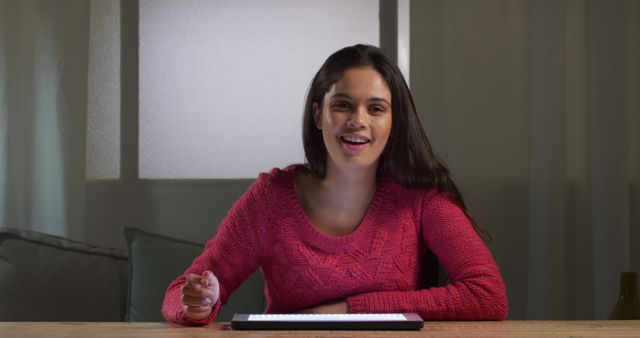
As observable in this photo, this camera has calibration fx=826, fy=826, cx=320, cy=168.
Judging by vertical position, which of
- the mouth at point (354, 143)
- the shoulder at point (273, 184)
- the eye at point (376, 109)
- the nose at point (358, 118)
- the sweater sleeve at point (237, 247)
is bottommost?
the sweater sleeve at point (237, 247)

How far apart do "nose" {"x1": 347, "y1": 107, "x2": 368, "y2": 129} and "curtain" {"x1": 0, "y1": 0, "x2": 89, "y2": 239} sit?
1.22m

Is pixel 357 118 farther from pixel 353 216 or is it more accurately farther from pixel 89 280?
pixel 89 280

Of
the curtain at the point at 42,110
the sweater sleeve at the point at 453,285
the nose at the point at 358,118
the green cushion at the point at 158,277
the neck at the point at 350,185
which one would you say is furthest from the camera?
the curtain at the point at 42,110

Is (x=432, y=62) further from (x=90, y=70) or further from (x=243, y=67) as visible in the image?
(x=90, y=70)

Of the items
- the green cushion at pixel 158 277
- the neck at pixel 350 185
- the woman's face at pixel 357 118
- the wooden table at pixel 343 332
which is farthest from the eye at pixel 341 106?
the green cushion at pixel 158 277

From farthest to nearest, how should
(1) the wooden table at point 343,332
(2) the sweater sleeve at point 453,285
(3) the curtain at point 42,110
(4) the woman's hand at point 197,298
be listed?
(3) the curtain at point 42,110 < (2) the sweater sleeve at point 453,285 < (4) the woman's hand at point 197,298 < (1) the wooden table at point 343,332

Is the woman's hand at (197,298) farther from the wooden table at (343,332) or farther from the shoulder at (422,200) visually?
the shoulder at (422,200)

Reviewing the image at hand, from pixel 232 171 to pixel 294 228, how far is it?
947 mm

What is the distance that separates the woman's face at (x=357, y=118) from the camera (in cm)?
172

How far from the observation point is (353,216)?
182cm

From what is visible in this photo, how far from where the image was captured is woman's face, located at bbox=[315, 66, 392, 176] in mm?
1722

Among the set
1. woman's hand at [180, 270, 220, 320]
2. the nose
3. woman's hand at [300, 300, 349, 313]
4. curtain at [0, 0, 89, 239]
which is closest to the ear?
the nose

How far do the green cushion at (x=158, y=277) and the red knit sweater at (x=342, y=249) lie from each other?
0.46 m

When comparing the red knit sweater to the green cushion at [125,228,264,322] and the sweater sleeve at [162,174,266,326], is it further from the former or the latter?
the green cushion at [125,228,264,322]
